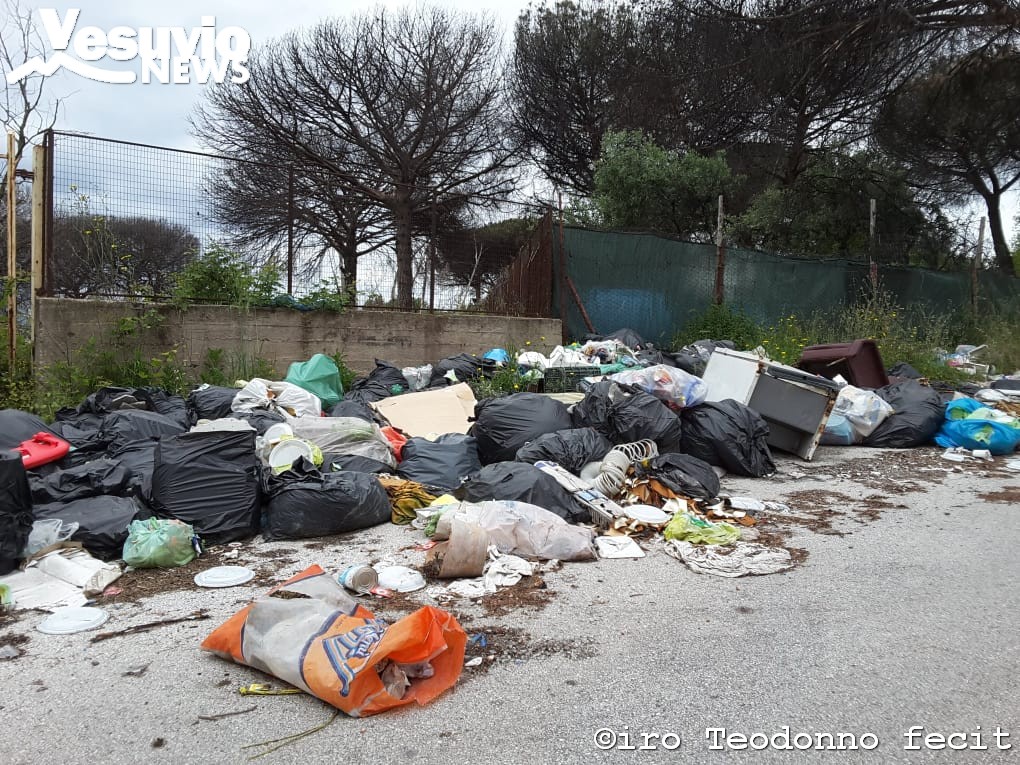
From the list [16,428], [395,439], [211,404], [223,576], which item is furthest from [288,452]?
[211,404]

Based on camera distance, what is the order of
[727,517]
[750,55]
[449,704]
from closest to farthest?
[449,704] → [727,517] → [750,55]

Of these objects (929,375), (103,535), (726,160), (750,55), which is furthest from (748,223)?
(103,535)

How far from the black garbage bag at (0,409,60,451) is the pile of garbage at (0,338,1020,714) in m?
0.01

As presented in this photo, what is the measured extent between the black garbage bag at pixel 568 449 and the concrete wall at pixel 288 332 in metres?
3.28

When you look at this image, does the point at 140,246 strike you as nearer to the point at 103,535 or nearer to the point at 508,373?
the point at 508,373

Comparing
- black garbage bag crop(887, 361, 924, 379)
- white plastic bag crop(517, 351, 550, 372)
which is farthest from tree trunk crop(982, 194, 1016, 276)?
white plastic bag crop(517, 351, 550, 372)

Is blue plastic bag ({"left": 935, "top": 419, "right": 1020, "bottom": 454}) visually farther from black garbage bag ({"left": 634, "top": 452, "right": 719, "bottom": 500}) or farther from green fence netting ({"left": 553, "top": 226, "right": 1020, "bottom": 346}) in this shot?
green fence netting ({"left": 553, "top": 226, "right": 1020, "bottom": 346})

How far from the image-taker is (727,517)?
398 centimetres

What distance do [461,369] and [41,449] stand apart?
3625mm

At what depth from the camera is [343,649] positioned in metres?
2.04

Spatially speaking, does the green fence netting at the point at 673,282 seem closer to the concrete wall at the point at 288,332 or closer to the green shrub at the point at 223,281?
the concrete wall at the point at 288,332

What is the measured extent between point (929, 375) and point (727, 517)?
6.13 meters

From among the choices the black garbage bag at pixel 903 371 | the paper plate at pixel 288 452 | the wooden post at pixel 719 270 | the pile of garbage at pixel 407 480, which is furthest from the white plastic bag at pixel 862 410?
the paper plate at pixel 288 452
